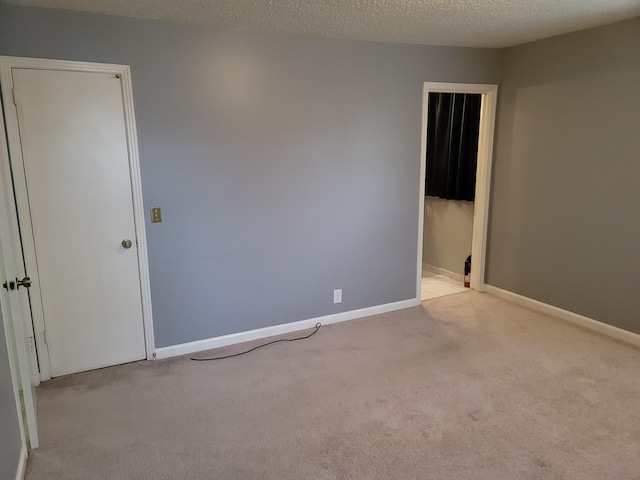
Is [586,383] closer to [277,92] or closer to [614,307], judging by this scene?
[614,307]

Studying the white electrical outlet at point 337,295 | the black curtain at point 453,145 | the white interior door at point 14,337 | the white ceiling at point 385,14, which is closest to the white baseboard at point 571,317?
the black curtain at point 453,145

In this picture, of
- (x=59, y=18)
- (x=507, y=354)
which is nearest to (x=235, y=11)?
(x=59, y=18)

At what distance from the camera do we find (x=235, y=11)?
9.14 feet

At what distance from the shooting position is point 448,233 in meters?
5.37

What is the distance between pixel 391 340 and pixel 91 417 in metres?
2.17

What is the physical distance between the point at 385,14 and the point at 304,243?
1786 mm

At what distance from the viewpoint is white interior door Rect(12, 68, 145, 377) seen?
278 centimetres

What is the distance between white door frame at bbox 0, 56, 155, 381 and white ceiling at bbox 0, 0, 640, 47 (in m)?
0.33

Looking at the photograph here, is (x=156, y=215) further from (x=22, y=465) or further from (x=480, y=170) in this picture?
(x=480, y=170)

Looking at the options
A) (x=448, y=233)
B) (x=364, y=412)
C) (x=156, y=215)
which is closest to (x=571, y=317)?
(x=448, y=233)

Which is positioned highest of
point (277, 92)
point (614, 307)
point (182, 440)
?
point (277, 92)

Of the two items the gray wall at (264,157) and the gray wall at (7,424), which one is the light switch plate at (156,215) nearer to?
the gray wall at (264,157)

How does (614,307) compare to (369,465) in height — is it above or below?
above

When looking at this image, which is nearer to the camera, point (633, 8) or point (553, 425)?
point (553, 425)
